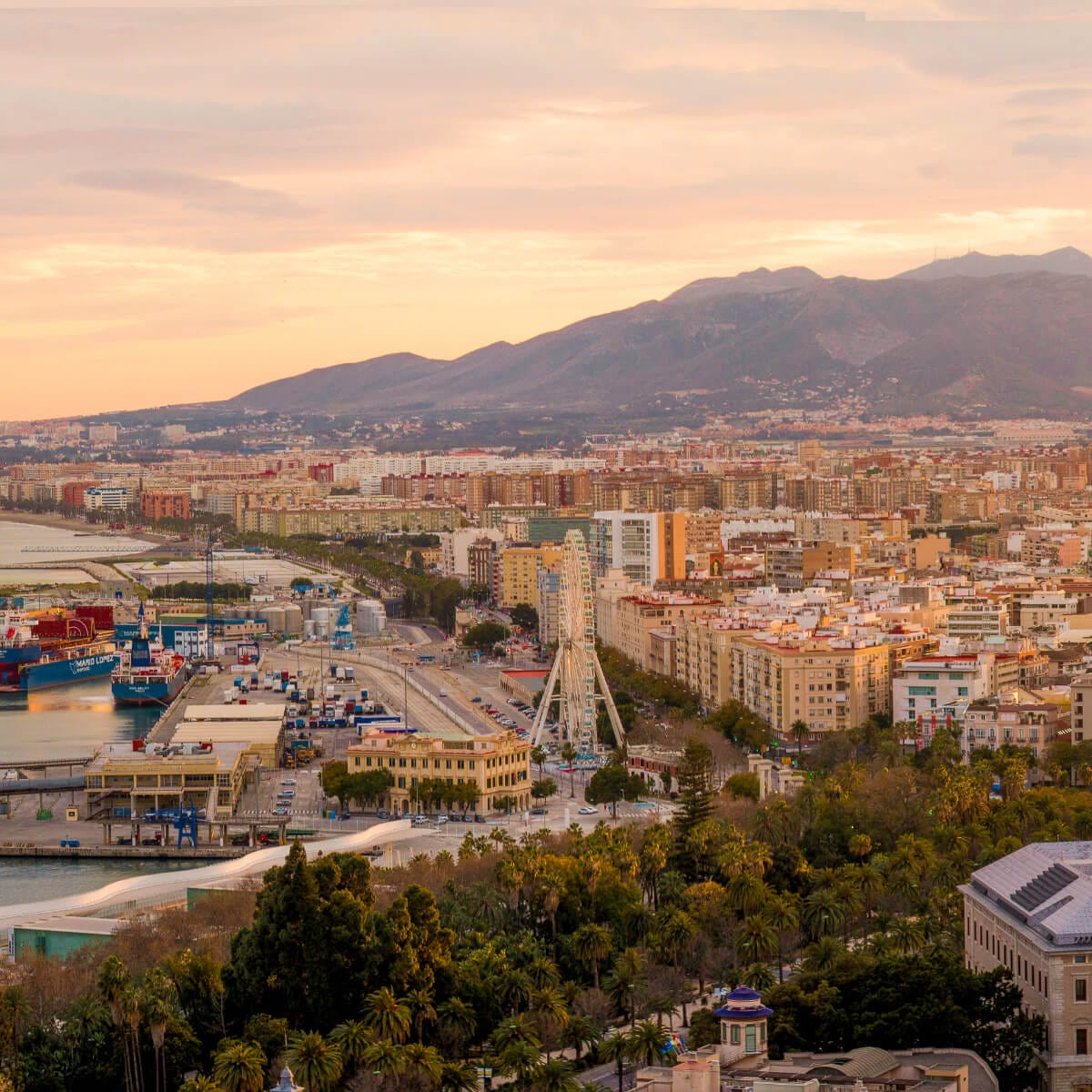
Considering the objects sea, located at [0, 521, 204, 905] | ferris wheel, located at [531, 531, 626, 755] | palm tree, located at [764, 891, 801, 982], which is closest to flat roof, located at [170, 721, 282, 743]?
sea, located at [0, 521, 204, 905]

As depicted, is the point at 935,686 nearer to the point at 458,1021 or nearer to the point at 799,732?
the point at 799,732

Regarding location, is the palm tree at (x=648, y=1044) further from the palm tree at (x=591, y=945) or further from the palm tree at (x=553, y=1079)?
the palm tree at (x=591, y=945)

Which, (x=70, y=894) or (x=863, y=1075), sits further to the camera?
(x=70, y=894)

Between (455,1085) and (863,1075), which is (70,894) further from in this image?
(863,1075)

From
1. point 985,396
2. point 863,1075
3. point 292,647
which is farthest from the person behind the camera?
point 985,396

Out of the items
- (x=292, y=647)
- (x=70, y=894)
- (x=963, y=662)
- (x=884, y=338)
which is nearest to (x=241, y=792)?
(x=70, y=894)

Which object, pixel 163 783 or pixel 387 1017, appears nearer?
pixel 387 1017

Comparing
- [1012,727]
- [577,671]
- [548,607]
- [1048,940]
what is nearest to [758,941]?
[1048,940]
